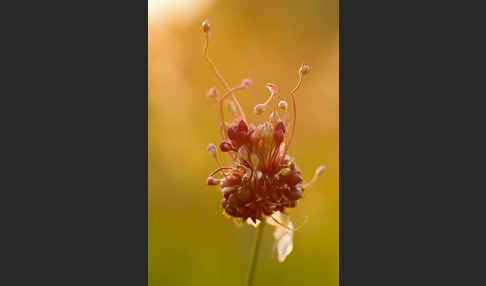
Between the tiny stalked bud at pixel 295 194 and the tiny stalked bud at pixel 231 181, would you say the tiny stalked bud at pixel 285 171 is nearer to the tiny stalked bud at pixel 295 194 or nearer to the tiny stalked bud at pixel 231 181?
the tiny stalked bud at pixel 295 194

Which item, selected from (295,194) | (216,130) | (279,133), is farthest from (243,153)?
(216,130)

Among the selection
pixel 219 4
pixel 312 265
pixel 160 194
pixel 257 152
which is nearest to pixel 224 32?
pixel 219 4

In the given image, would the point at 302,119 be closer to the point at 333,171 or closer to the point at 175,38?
the point at 333,171

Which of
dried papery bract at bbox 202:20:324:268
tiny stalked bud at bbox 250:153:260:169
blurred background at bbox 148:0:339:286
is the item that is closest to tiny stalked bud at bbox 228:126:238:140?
dried papery bract at bbox 202:20:324:268

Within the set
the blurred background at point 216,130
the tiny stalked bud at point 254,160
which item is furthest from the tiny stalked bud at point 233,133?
the blurred background at point 216,130

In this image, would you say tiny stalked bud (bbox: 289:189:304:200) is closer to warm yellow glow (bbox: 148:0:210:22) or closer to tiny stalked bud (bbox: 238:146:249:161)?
tiny stalked bud (bbox: 238:146:249:161)

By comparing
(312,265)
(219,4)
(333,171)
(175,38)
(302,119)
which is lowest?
(312,265)

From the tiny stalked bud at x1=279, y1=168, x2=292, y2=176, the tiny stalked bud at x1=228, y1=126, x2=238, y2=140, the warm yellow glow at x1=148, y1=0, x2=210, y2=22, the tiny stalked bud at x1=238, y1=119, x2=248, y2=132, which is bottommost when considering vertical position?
the tiny stalked bud at x1=279, y1=168, x2=292, y2=176

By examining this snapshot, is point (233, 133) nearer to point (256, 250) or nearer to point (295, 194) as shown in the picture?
point (295, 194)
